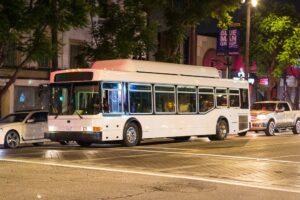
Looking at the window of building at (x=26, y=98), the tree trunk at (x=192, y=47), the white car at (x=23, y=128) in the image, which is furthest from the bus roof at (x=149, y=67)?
the tree trunk at (x=192, y=47)

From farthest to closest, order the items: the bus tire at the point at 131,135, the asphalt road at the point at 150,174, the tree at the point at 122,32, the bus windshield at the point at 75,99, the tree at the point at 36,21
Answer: the tree at the point at 122,32 < the tree at the point at 36,21 < the bus tire at the point at 131,135 < the bus windshield at the point at 75,99 < the asphalt road at the point at 150,174

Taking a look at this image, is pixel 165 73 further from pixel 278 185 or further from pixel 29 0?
pixel 278 185

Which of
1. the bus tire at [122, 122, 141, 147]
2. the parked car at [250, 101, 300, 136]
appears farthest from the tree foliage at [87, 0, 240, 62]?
the bus tire at [122, 122, 141, 147]

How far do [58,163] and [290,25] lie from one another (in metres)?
30.2

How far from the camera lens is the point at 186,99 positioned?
25.0 metres

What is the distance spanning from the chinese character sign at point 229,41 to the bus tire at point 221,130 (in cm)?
1159

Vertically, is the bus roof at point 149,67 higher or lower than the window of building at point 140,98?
higher

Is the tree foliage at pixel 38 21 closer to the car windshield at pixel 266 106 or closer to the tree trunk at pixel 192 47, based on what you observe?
the car windshield at pixel 266 106

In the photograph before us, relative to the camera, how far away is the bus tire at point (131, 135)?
21797mm

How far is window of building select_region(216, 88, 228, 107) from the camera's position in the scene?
26.9 m

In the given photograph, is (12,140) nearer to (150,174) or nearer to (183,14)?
(150,174)

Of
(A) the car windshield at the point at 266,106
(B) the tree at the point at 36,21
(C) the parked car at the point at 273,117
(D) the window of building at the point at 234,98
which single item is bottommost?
(C) the parked car at the point at 273,117

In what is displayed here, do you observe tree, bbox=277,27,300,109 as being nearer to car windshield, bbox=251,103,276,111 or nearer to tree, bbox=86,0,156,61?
car windshield, bbox=251,103,276,111

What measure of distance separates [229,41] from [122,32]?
429 inches
